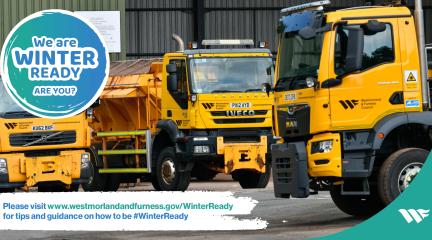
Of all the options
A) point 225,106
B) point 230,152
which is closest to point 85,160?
point 230,152

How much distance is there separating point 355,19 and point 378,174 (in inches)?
88.6

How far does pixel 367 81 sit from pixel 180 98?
8770 millimetres

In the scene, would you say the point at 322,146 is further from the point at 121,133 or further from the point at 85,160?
the point at 121,133

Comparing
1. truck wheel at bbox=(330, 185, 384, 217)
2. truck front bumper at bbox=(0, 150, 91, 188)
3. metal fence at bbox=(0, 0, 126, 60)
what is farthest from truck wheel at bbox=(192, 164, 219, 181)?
metal fence at bbox=(0, 0, 126, 60)

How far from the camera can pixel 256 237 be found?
1510cm

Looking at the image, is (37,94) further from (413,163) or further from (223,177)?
(223,177)

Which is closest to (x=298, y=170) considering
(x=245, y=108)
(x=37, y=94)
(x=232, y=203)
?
(x=232, y=203)

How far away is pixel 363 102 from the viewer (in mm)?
16156

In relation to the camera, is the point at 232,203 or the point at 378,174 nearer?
the point at 378,174

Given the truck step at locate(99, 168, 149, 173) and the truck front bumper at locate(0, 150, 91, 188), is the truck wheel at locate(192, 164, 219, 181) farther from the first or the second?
the truck front bumper at locate(0, 150, 91, 188)

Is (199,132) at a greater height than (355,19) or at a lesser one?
lesser

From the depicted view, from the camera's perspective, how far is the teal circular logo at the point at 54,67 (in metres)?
19.8

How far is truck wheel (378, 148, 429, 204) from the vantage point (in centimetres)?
1589

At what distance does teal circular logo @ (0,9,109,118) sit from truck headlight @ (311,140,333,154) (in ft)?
17.1
